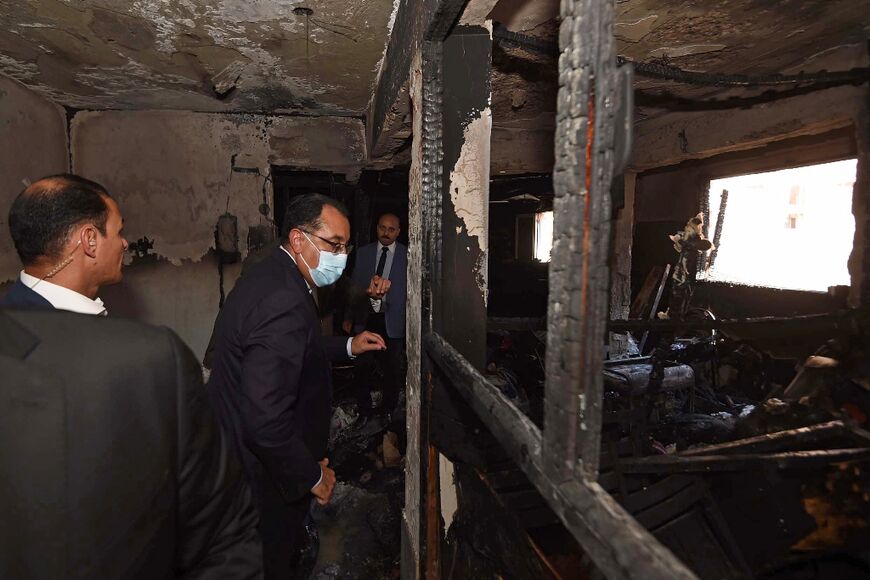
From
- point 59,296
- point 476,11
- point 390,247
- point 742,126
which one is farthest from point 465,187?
point 742,126

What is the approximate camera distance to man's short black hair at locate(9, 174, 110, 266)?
140 cm

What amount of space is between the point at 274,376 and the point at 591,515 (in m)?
1.44

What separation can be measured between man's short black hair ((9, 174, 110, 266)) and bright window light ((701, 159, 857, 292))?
632cm

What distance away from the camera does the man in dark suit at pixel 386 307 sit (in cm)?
469

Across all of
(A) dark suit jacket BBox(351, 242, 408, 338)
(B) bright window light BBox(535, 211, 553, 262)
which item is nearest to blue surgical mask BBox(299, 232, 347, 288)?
(A) dark suit jacket BBox(351, 242, 408, 338)

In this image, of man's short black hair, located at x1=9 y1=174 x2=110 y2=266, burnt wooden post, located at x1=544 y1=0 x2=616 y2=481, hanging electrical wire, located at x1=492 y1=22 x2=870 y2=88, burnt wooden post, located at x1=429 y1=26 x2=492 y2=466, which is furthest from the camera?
hanging electrical wire, located at x1=492 y1=22 x2=870 y2=88

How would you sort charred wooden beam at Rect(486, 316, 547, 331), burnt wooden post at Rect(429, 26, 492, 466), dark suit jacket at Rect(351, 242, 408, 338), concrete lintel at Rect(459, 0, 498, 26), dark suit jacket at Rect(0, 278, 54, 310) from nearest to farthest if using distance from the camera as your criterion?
dark suit jacket at Rect(0, 278, 54, 310) → concrete lintel at Rect(459, 0, 498, 26) → burnt wooden post at Rect(429, 26, 492, 466) → charred wooden beam at Rect(486, 316, 547, 331) → dark suit jacket at Rect(351, 242, 408, 338)

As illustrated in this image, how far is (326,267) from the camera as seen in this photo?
7.54ft

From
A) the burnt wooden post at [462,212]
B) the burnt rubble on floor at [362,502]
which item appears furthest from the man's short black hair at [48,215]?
the burnt rubble on floor at [362,502]

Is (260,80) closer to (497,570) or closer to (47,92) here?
(47,92)

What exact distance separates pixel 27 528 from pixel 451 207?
151 cm

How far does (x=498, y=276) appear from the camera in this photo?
36.6 ft

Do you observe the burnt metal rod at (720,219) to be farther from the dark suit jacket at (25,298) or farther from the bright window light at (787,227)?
the dark suit jacket at (25,298)

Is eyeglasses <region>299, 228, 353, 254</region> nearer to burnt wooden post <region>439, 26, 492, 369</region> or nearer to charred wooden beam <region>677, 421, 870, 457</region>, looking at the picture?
burnt wooden post <region>439, 26, 492, 369</region>
